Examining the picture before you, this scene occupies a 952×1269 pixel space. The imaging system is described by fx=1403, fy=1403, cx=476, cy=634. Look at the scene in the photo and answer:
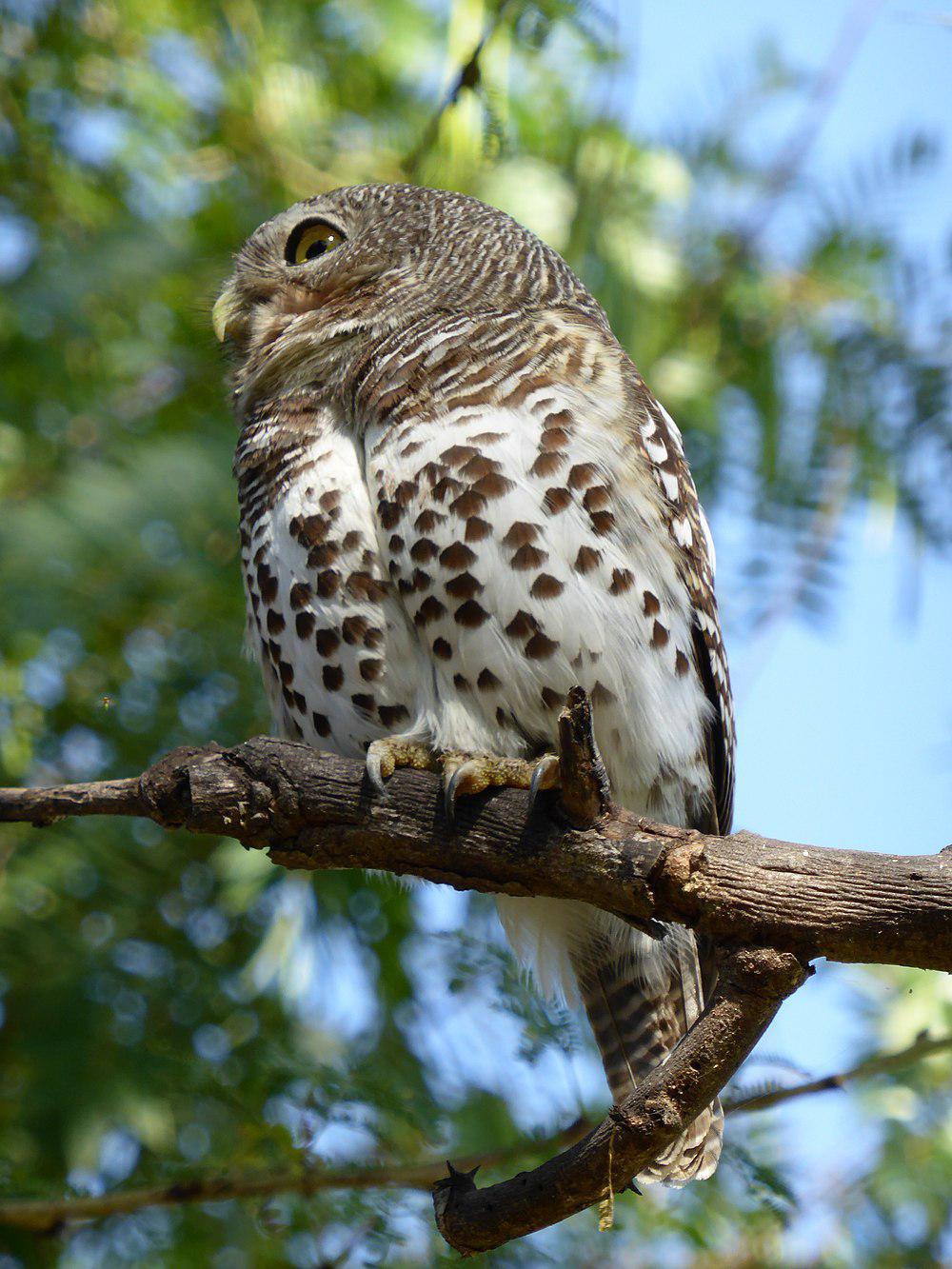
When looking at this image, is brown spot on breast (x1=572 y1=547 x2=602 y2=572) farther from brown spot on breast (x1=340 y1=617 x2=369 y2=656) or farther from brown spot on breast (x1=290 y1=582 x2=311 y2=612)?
brown spot on breast (x1=290 y1=582 x2=311 y2=612)

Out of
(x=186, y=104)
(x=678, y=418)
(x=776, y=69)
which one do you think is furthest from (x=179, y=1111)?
(x=776, y=69)

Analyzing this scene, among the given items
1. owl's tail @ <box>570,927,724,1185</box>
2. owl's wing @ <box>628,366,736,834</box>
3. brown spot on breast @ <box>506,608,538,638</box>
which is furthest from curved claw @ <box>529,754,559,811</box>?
owl's tail @ <box>570,927,724,1185</box>

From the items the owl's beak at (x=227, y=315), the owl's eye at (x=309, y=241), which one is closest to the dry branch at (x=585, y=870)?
the owl's beak at (x=227, y=315)

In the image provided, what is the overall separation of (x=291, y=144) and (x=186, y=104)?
0.57 m

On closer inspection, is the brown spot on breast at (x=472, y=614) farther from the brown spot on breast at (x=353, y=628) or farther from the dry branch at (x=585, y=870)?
the dry branch at (x=585, y=870)

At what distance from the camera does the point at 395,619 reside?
312 centimetres

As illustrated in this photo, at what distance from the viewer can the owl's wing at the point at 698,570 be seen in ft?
10.9

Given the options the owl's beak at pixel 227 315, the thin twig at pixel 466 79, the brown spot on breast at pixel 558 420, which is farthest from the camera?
the owl's beak at pixel 227 315

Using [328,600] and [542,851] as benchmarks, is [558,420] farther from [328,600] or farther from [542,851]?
[542,851]

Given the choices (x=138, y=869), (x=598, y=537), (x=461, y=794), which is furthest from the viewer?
(x=138, y=869)

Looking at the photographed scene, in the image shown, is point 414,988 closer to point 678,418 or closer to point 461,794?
point 461,794

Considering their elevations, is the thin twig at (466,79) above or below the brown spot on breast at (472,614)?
above

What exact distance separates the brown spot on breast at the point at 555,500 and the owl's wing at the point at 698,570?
0.34 m

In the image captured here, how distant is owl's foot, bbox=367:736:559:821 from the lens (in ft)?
8.87
